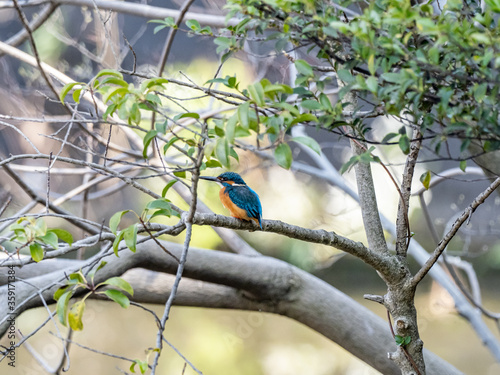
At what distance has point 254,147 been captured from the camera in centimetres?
73

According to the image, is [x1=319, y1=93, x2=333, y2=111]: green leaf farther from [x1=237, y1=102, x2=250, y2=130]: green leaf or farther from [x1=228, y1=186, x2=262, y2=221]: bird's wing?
[x1=228, y1=186, x2=262, y2=221]: bird's wing

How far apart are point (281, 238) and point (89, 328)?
1.20 metres

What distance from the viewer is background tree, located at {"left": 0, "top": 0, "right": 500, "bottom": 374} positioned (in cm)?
59

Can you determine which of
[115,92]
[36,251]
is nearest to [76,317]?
[36,251]

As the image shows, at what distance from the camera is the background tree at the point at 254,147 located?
592mm

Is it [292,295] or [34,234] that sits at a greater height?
[292,295]

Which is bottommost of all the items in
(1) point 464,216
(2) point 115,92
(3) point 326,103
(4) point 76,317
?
(4) point 76,317

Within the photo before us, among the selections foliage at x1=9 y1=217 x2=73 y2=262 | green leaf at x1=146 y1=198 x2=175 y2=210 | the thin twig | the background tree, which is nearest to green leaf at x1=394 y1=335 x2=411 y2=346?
the background tree

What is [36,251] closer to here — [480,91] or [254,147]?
[254,147]

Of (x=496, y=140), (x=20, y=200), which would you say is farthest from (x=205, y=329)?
(x=496, y=140)

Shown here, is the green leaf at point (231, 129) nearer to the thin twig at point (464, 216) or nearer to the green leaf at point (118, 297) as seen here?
the green leaf at point (118, 297)

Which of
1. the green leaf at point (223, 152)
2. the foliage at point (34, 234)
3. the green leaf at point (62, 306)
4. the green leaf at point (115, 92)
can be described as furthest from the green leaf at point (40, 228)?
the green leaf at point (223, 152)

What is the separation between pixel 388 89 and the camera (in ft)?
1.89

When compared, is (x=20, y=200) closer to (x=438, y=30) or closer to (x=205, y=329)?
(x=205, y=329)
